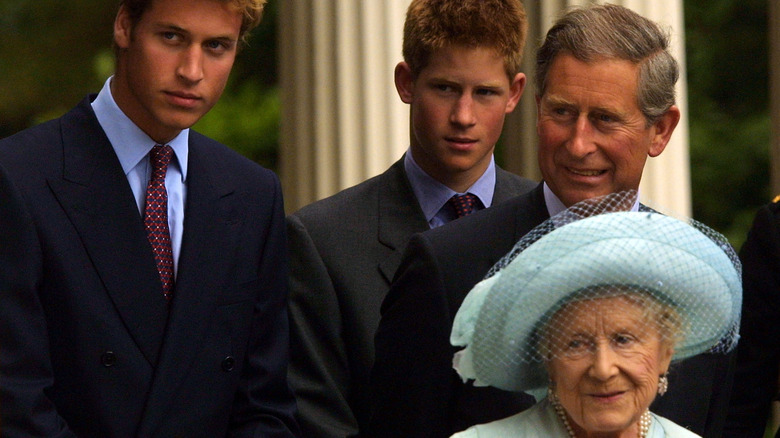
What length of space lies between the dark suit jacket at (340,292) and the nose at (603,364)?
0.98 meters

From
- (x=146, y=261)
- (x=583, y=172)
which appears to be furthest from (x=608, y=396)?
(x=146, y=261)

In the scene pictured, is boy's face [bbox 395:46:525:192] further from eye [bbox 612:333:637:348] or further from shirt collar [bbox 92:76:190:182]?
eye [bbox 612:333:637:348]

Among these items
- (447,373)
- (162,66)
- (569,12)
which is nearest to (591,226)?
(447,373)

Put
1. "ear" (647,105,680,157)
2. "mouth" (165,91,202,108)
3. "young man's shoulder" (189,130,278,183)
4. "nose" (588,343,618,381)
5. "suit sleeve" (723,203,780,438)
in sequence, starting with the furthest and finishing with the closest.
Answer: "suit sleeve" (723,203,780,438)
"young man's shoulder" (189,130,278,183)
"ear" (647,105,680,157)
"mouth" (165,91,202,108)
"nose" (588,343,618,381)

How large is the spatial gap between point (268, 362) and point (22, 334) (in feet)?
2.17

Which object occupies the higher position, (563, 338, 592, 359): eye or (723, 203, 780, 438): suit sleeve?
(563, 338, 592, 359): eye

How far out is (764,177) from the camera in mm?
12766

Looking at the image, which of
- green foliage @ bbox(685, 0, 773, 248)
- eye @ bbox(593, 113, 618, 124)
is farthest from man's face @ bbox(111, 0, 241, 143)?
green foliage @ bbox(685, 0, 773, 248)

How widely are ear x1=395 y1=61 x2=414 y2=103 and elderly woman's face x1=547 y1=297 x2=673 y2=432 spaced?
140cm

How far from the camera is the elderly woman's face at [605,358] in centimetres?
309

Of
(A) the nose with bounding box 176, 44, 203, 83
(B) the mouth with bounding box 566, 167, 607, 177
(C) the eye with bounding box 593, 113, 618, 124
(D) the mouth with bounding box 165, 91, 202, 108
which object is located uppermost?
(A) the nose with bounding box 176, 44, 203, 83

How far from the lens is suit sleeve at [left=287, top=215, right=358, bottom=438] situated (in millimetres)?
3896

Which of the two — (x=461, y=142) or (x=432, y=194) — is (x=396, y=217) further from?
(x=461, y=142)

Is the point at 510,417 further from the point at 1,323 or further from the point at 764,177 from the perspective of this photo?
the point at 764,177
